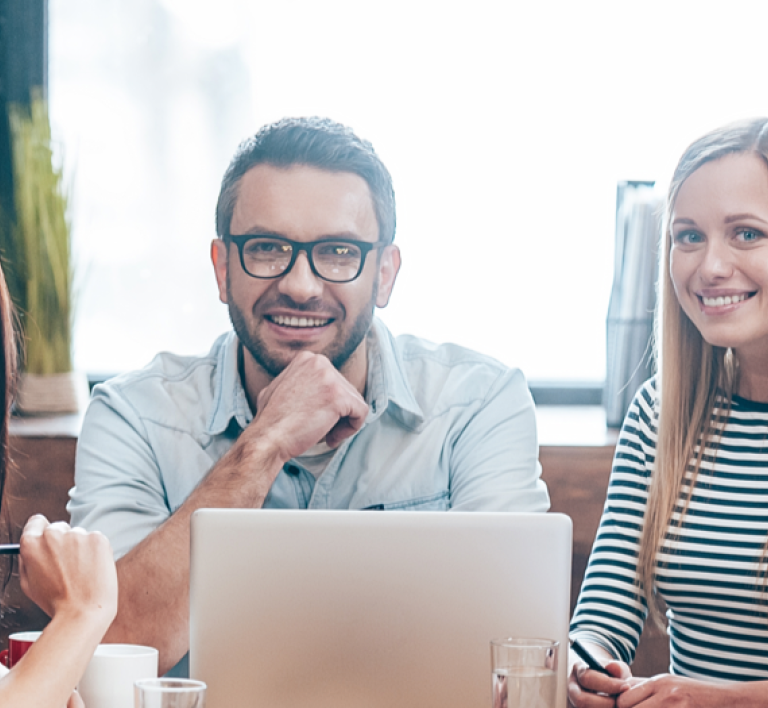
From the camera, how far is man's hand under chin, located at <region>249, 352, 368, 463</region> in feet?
5.29

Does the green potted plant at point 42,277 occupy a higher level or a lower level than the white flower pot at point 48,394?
higher

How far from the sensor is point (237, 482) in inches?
59.9

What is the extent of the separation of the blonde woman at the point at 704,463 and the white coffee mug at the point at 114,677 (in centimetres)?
70

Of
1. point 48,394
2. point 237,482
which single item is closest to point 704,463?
point 237,482

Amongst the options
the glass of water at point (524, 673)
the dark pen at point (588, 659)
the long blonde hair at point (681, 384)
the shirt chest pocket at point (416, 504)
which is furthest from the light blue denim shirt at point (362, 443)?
the glass of water at point (524, 673)

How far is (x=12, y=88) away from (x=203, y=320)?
744 mm

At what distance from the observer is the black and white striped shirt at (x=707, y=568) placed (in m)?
1.48

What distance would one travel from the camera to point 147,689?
2.59 ft

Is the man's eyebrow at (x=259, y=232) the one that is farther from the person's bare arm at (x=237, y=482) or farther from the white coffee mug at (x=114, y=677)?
the white coffee mug at (x=114, y=677)

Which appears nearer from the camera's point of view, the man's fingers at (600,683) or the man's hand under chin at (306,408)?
the man's fingers at (600,683)

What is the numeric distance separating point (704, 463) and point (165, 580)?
2.89 ft

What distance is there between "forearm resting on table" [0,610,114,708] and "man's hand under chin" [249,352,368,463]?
0.67m

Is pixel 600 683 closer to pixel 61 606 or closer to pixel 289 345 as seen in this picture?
pixel 61 606

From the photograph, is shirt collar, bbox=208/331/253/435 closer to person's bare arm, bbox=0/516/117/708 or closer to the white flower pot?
the white flower pot
